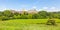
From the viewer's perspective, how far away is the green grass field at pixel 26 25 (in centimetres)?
189

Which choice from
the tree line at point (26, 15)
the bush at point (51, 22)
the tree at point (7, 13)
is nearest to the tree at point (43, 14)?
the tree line at point (26, 15)

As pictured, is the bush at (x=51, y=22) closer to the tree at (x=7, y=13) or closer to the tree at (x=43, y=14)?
the tree at (x=43, y=14)

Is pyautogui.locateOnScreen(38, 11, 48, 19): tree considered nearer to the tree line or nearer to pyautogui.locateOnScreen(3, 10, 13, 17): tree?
the tree line

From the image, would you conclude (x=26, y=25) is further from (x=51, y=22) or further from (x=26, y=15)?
(x=51, y=22)

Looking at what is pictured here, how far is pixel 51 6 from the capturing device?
198 cm

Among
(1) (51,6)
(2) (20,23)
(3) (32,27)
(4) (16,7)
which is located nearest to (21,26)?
(2) (20,23)

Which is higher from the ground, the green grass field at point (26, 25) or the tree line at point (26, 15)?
the tree line at point (26, 15)

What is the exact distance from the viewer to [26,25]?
6.33 feet

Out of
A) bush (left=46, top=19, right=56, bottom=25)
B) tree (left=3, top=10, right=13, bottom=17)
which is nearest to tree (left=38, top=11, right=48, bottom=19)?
bush (left=46, top=19, right=56, bottom=25)

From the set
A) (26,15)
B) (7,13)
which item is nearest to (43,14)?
(26,15)

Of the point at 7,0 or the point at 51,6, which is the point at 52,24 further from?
the point at 7,0

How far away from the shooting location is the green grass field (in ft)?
6.22

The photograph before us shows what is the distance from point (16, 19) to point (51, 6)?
0.70 metres

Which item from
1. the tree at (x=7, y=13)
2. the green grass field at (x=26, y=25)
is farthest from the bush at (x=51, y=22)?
the tree at (x=7, y=13)
